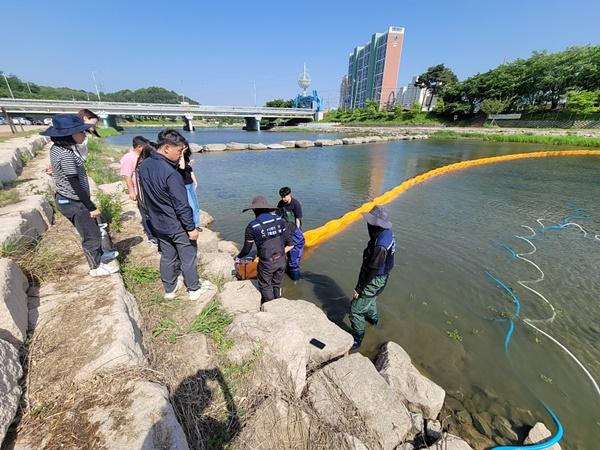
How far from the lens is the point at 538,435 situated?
222 centimetres

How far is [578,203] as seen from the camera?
8.35 metres

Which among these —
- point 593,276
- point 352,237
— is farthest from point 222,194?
point 593,276

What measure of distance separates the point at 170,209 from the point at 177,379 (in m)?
1.45

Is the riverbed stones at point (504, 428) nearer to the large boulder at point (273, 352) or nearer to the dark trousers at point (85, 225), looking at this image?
the large boulder at point (273, 352)

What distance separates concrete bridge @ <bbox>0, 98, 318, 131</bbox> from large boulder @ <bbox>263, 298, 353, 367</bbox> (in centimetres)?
4173

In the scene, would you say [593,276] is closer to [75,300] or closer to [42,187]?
[75,300]

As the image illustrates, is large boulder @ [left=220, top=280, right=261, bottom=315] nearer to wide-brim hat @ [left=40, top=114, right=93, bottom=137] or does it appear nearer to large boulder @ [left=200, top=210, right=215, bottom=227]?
wide-brim hat @ [left=40, top=114, right=93, bottom=137]

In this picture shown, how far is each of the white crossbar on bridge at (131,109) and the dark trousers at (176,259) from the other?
40.4 meters

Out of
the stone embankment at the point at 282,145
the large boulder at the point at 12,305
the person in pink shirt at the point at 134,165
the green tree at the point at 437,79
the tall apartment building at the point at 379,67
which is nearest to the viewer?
the large boulder at the point at 12,305

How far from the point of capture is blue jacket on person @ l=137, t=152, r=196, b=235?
2389 millimetres

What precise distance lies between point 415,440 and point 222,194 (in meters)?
8.65

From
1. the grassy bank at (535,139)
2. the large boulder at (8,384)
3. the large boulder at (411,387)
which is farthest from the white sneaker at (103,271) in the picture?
the grassy bank at (535,139)

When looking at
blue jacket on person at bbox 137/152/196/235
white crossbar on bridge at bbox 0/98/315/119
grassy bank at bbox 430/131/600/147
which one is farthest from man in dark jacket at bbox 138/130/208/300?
white crossbar on bridge at bbox 0/98/315/119

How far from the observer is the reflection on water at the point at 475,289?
264 centimetres
